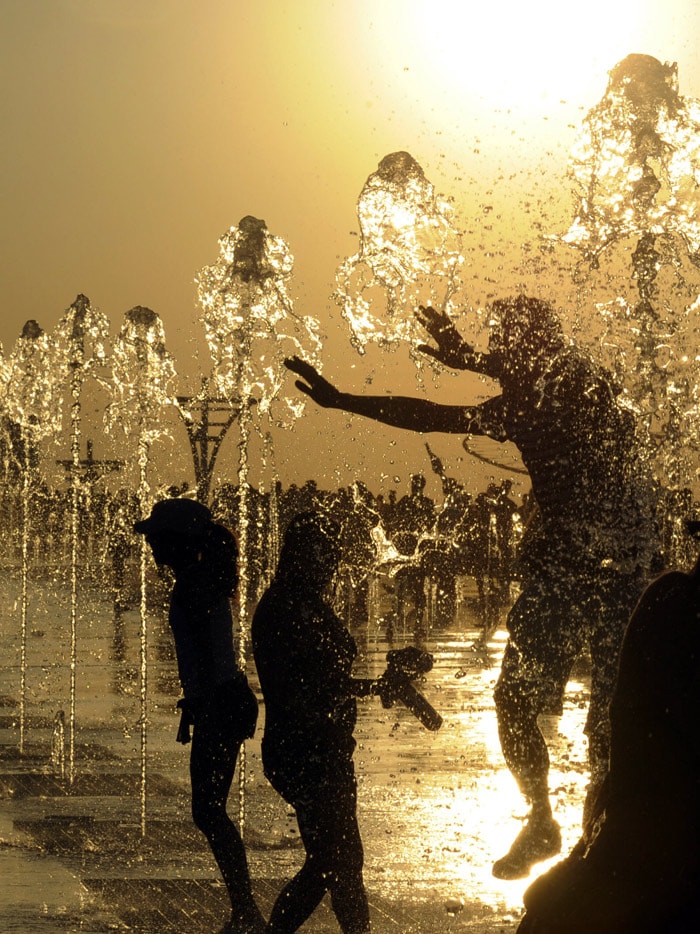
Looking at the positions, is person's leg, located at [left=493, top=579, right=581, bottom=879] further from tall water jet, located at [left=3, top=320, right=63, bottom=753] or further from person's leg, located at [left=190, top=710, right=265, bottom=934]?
tall water jet, located at [left=3, top=320, right=63, bottom=753]

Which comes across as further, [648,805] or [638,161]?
[638,161]

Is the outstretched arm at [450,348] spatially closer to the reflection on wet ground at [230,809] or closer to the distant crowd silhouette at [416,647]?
the distant crowd silhouette at [416,647]

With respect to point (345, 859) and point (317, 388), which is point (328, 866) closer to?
point (345, 859)

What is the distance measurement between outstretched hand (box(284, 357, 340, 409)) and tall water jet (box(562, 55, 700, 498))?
14.0 ft

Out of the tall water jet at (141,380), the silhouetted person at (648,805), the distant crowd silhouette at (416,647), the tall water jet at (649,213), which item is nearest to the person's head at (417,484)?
the tall water jet at (141,380)

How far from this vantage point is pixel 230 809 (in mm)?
8266

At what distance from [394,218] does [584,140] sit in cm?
124

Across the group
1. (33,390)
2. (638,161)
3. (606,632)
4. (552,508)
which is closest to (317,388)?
(552,508)

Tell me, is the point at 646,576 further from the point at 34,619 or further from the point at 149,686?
the point at 34,619

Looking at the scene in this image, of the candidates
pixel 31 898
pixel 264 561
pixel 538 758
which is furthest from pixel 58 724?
pixel 264 561

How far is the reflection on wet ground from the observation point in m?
6.01

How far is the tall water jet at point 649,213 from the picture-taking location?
9.97 meters

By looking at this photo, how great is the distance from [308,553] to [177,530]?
768 mm

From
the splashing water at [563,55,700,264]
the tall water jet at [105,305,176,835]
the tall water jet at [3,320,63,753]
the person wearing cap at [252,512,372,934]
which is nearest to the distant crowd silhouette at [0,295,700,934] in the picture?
the person wearing cap at [252,512,372,934]
